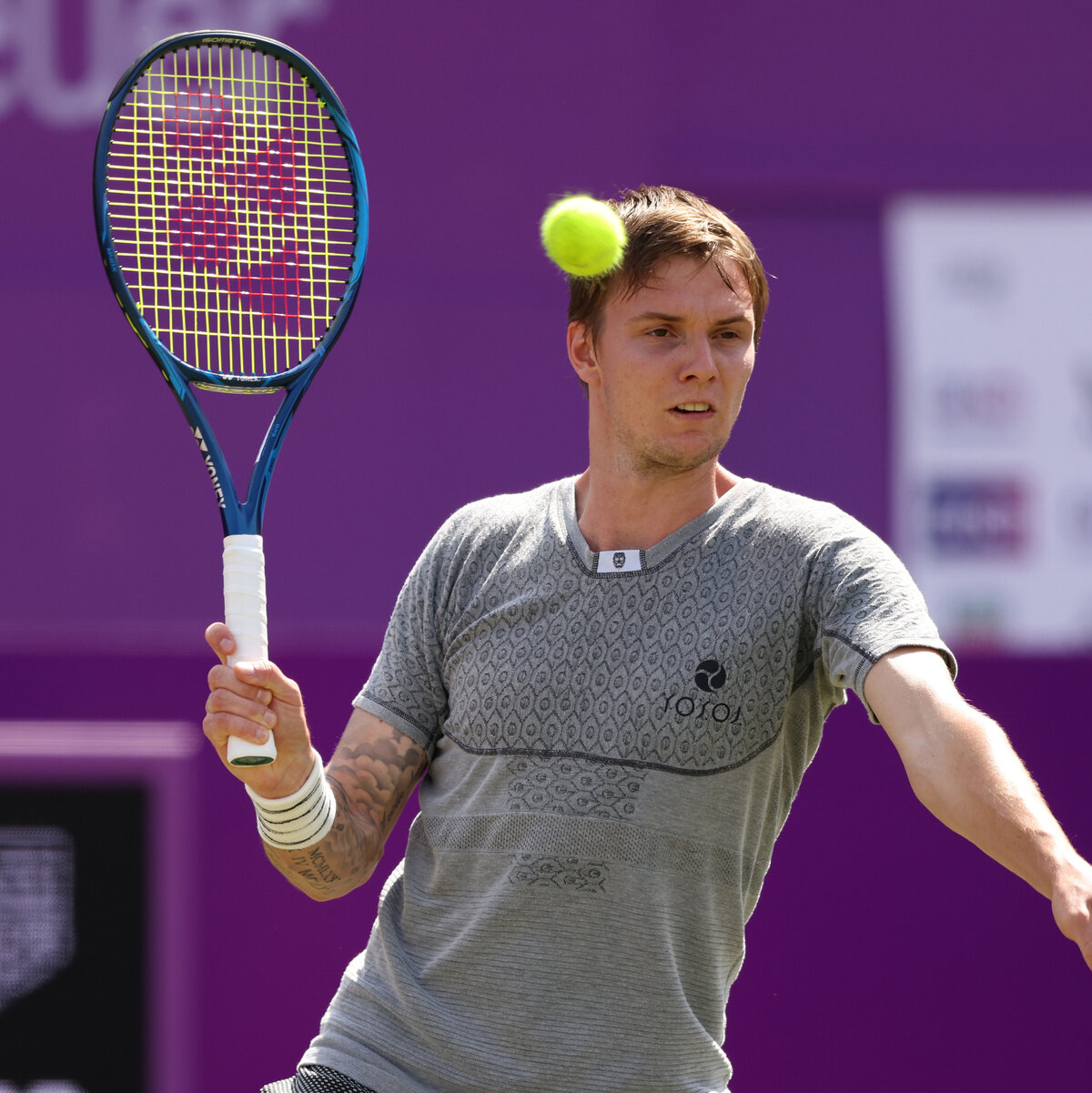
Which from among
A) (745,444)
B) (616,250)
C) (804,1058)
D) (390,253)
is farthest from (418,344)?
(616,250)

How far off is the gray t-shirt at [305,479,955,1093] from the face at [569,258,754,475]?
0.10 meters

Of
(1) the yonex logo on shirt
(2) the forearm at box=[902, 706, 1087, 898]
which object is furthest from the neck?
(2) the forearm at box=[902, 706, 1087, 898]

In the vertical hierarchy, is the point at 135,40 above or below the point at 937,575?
above

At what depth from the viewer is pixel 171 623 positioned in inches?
182

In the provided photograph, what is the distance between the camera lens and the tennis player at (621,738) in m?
2.11

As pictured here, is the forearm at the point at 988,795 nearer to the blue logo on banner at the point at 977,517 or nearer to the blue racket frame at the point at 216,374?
the blue racket frame at the point at 216,374

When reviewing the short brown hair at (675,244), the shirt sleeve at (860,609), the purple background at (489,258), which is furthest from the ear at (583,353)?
the purple background at (489,258)

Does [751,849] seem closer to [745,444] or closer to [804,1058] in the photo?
[804,1058]

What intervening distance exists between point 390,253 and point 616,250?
8.44 ft

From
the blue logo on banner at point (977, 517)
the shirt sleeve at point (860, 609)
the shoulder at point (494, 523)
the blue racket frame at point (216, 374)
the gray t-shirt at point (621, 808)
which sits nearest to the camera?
the shirt sleeve at point (860, 609)

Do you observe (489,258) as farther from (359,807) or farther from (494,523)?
(359,807)

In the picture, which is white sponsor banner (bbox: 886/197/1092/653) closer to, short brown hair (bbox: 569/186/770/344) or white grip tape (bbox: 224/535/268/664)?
short brown hair (bbox: 569/186/770/344)

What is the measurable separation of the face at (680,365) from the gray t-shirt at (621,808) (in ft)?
0.33

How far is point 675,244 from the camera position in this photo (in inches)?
91.0
